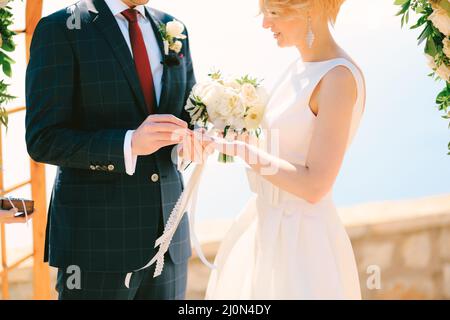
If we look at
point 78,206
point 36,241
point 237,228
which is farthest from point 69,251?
point 36,241

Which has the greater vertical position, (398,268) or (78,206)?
(78,206)

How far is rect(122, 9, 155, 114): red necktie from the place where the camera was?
3602 mm

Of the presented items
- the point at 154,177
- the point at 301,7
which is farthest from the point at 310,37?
the point at 154,177

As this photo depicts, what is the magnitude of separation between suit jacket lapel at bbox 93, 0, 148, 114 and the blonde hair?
655 mm

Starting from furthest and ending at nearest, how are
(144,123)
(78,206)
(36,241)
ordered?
(36,241)
(78,206)
(144,123)

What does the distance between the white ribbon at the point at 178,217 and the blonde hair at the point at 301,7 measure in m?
0.79

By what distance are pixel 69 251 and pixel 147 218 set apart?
0.38m

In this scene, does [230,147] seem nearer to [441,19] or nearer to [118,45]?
[118,45]

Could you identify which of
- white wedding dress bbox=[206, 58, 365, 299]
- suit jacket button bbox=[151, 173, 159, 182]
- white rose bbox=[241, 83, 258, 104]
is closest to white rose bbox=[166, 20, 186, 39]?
white rose bbox=[241, 83, 258, 104]

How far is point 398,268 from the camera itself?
235 inches

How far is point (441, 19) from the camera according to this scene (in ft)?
12.6

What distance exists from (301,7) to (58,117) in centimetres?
115

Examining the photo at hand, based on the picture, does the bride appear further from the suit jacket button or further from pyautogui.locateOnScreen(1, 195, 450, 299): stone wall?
pyautogui.locateOnScreen(1, 195, 450, 299): stone wall

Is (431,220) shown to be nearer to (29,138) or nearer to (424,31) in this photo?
(424,31)
